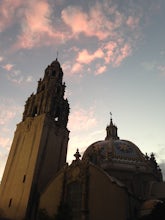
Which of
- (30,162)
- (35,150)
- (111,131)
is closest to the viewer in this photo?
(30,162)

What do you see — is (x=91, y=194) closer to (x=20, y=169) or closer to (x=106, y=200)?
(x=106, y=200)

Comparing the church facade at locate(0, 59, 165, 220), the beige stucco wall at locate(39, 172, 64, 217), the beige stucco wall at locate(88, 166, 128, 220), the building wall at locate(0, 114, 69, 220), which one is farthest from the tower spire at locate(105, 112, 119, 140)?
the beige stucco wall at locate(88, 166, 128, 220)

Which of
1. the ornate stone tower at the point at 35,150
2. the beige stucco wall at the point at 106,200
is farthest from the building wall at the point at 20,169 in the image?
the beige stucco wall at the point at 106,200

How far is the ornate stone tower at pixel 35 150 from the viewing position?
2936cm

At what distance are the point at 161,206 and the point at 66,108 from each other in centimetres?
2239

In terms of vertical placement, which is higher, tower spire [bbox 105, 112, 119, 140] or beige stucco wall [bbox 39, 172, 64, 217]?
tower spire [bbox 105, 112, 119, 140]

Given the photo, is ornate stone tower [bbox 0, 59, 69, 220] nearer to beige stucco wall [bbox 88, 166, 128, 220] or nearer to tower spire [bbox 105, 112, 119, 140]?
beige stucco wall [bbox 88, 166, 128, 220]

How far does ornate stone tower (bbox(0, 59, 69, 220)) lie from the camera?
29.4 m

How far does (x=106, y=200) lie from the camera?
82.8 ft

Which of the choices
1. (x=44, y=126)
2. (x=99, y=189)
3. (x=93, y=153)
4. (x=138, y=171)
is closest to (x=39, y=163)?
(x=44, y=126)

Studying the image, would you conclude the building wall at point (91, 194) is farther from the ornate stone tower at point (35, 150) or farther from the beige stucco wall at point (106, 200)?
the ornate stone tower at point (35, 150)

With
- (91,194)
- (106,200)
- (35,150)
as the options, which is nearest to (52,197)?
(91,194)

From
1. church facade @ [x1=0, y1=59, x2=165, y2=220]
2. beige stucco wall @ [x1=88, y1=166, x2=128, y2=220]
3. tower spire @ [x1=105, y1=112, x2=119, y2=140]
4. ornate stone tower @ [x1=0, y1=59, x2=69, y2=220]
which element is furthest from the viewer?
tower spire @ [x1=105, y1=112, x2=119, y2=140]

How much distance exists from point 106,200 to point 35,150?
11.7m
